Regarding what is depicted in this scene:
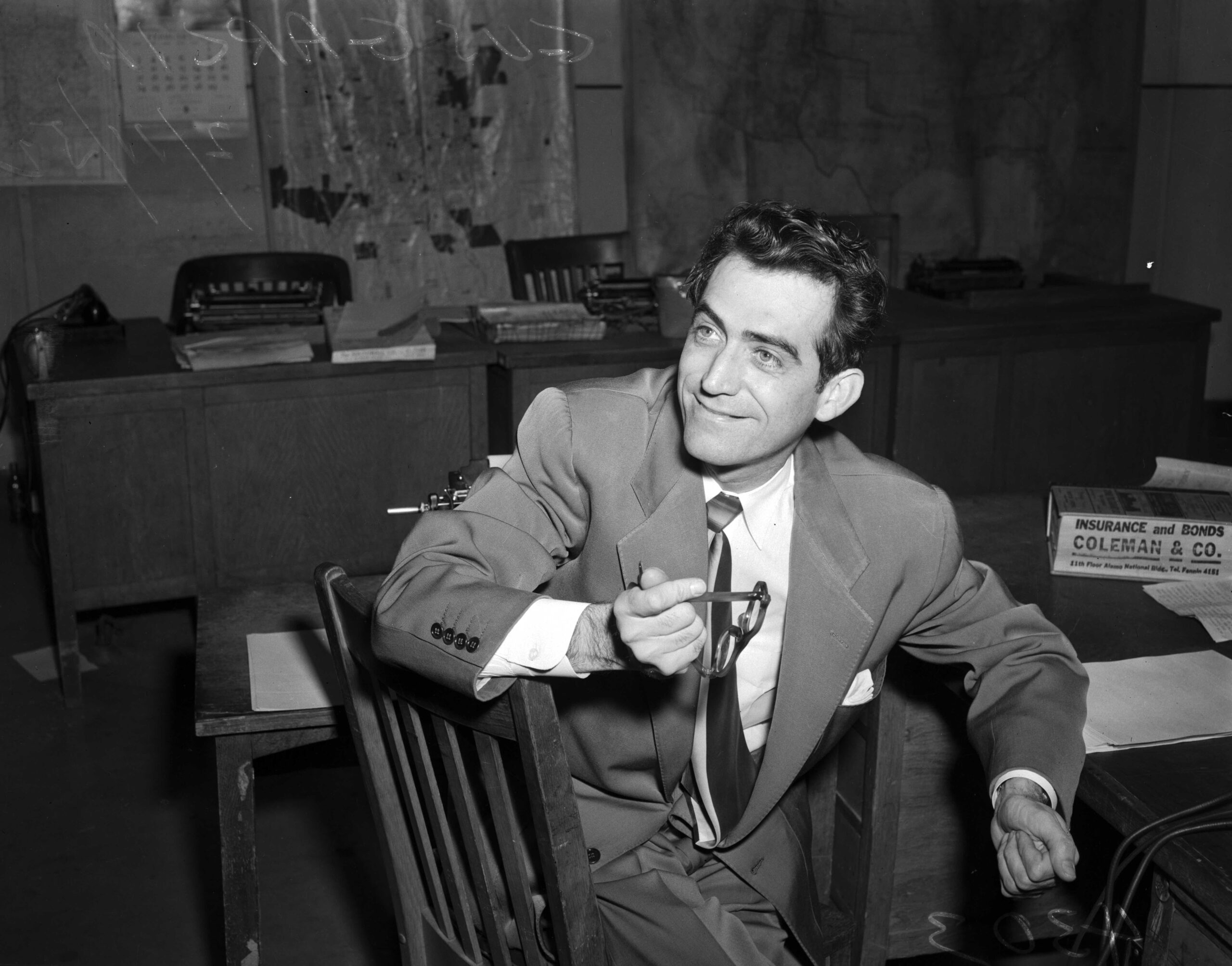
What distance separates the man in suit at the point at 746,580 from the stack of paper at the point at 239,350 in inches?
74.2

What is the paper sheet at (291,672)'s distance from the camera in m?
1.61

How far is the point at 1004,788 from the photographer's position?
4.39 feet

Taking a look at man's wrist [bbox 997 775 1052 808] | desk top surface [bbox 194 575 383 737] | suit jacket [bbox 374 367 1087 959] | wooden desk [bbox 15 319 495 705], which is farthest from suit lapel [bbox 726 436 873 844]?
wooden desk [bbox 15 319 495 705]

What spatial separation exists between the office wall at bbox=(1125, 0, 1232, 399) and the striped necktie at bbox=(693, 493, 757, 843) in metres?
5.23

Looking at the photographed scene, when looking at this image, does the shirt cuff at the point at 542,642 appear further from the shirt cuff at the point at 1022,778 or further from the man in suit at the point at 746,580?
the shirt cuff at the point at 1022,778

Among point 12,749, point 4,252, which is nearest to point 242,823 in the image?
point 12,749

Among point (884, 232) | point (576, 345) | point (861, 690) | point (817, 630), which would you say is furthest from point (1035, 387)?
point (817, 630)

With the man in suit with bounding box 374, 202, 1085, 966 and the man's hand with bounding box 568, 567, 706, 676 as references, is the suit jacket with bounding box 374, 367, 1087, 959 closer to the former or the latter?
the man in suit with bounding box 374, 202, 1085, 966

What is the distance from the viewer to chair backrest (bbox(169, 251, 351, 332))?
3975 mm

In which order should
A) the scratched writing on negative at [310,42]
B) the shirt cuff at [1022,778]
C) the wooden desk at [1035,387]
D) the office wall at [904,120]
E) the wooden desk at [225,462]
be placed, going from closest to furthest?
the shirt cuff at [1022,778] → the wooden desk at [225,462] → the wooden desk at [1035,387] → the scratched writing on negative at [310,42] → the office wall at [904,120]

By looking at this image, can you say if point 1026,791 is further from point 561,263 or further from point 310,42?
point 310,42

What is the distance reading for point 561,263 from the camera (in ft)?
13.6

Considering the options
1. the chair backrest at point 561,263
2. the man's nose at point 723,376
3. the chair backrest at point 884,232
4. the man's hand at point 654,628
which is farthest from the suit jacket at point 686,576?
the chair backrest at point 884,232

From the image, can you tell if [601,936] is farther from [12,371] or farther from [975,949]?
[12,371]
